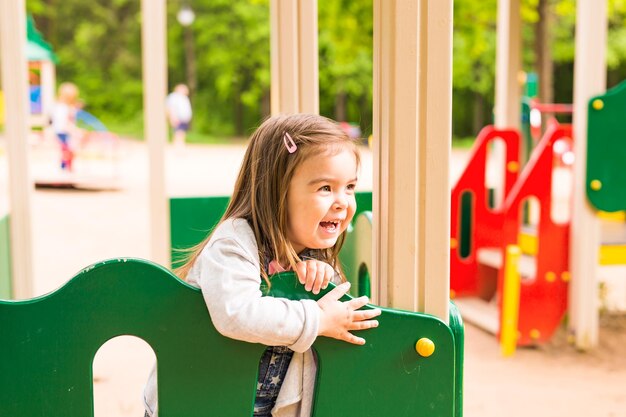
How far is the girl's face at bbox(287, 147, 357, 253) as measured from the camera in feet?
5.23

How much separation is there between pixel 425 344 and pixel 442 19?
0.62m

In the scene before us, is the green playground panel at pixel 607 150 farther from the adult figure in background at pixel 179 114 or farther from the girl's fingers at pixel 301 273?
the adult figure in background at pixel 179 114

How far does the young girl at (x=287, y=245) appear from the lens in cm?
145

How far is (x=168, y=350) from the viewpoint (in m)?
1.46

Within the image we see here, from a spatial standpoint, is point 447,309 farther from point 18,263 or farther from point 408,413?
point 18,263

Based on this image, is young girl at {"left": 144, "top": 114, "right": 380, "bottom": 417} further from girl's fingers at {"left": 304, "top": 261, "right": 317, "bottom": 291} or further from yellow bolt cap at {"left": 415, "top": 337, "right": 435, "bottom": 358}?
yellow bolt cap at {"left": 415, "top": 337, "right": 435, "bottom": 358}

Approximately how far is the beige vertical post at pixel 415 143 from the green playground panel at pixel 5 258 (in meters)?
2.07

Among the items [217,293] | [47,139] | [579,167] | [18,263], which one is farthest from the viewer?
[47,139]

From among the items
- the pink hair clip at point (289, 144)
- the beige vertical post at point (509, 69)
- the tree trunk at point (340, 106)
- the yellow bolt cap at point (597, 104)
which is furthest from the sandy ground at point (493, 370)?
the tree trunk at point (340, 106)

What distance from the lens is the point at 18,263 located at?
129 inches

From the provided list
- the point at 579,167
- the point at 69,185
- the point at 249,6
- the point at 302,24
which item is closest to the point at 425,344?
the point at 302,24

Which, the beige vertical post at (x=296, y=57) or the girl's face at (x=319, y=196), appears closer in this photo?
the girl's face at (x=319, y=196)

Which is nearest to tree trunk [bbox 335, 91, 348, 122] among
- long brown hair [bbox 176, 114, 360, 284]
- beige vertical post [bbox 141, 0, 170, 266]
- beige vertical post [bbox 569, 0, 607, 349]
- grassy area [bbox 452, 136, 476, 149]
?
grassy area [bbox 452, 136, 476, 149]

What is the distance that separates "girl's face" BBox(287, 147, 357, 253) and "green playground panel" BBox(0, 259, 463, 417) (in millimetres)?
141
